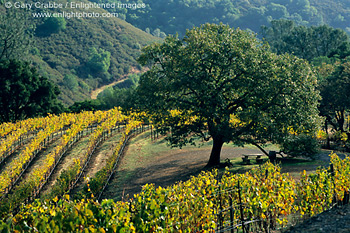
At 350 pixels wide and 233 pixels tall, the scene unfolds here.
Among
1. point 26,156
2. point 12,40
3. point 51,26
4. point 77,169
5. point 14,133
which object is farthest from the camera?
point 51,26

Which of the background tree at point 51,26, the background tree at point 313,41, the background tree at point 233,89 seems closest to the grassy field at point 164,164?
the background tree at point 233,89

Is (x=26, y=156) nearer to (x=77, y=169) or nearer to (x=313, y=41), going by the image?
(x=77, y=169)

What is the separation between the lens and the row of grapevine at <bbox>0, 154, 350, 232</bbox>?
6.81 meters

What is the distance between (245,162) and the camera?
2369 centimetres

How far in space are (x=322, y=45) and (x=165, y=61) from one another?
213 ft

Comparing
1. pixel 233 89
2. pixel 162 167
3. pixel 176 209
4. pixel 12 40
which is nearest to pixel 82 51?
pixel 12 40

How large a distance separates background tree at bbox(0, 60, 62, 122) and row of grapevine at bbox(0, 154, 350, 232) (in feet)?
118

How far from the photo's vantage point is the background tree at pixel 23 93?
41.8 m

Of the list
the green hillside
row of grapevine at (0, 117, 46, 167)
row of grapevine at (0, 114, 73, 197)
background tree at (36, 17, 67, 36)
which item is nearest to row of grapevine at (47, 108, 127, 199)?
row of grapevine at (0, 114, 73, 197)

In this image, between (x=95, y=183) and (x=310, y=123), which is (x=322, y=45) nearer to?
(x=310, y=123)

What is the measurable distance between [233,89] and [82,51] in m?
94.5

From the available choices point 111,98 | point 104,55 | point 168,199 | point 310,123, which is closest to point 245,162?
point 310,123

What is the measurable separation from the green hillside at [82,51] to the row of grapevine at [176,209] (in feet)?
258

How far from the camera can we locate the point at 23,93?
41.9 meters
